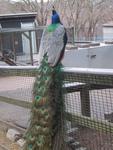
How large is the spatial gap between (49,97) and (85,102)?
0.44m

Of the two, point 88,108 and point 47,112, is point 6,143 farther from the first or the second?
point 88,108

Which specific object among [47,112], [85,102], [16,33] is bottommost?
[47,112]

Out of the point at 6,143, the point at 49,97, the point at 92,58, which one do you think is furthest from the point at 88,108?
the point at 92,58

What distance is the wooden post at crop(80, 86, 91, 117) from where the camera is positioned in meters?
4.84

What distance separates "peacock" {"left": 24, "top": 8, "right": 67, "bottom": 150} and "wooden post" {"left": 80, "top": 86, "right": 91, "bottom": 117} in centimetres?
27

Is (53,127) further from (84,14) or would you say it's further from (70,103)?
(84,14)

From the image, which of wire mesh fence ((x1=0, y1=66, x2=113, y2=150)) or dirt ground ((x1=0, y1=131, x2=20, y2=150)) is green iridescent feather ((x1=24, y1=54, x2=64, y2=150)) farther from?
dirt ground ((x1=0, y1=131, x2=20, y2=150))

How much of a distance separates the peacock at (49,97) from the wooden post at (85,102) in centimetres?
27

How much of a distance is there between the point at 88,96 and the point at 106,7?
3915 cm

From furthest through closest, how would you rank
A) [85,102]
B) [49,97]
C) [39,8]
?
1. [39,8]
2. [49,97]
3. [85,102]

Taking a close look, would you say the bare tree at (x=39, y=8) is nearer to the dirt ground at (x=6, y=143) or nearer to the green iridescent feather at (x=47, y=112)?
the dirt ground at (x=6, y=143)

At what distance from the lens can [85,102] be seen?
4836 millimetres

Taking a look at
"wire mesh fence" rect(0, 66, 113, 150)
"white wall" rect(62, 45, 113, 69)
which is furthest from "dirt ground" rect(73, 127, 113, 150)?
"white wall" rect(62, 45, 113, 69)

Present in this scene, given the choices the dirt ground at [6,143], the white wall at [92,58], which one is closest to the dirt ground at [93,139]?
the dirt ground at [6,143]
